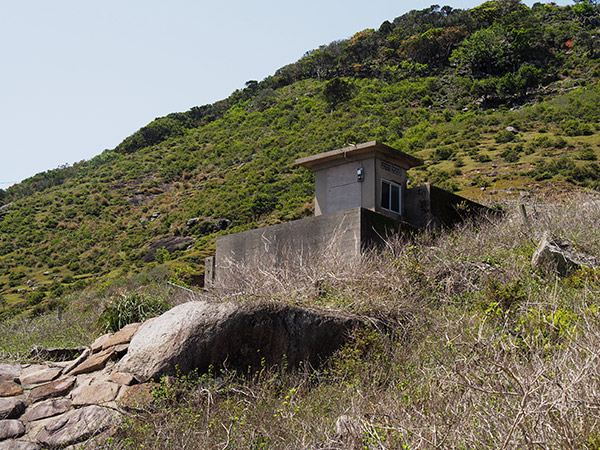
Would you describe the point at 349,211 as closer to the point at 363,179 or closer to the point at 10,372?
the point at 363,179

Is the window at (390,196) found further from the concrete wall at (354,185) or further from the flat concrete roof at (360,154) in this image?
the flat concrete roof at (360,154)

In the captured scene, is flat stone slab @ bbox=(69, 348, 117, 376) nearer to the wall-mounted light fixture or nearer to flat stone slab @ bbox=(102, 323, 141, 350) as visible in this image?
flat stone slab @ bbox=(102, 323, 141, 350)

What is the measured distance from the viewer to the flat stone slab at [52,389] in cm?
752

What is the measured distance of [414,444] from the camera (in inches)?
190

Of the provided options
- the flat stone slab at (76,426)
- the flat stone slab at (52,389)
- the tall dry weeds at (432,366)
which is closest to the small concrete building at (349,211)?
the tall dry weeds at (432,366)

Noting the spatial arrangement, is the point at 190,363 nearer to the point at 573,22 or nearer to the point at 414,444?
the point at 414,444

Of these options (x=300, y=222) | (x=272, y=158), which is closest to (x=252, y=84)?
(x=272, y=158)

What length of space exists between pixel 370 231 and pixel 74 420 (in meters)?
6.66

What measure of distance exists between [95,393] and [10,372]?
5.46 feet

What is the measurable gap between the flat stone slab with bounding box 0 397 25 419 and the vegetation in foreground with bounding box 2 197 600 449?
4.71 ft

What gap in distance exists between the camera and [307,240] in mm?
12617

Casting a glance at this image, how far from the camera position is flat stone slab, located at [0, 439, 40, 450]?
647 cm

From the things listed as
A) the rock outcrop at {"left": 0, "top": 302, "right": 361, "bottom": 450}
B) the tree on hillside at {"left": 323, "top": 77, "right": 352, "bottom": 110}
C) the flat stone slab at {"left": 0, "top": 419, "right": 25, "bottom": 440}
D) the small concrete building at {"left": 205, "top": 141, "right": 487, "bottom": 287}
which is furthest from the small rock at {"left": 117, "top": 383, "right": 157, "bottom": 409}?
the tree on hillside at {"left": 323, "top": 77, "right": 352, "bottom": 110}

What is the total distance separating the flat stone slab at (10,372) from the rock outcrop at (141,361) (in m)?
0.01
